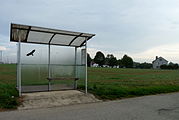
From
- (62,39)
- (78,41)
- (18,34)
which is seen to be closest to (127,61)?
(78,41)

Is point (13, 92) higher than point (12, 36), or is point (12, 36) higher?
point (12, 36)

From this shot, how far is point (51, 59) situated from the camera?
33.5ft

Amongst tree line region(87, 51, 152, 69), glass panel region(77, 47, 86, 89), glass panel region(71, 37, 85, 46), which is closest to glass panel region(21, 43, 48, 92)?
glass panel region(71, 37, 85, 46)

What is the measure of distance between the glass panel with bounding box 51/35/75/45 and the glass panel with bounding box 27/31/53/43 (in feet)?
1.06

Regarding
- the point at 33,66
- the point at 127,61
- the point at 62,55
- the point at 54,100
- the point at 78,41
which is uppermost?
the point at 127,61

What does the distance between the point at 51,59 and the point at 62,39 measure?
1266 mm

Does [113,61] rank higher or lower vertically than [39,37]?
higher

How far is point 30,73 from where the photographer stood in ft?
30.9

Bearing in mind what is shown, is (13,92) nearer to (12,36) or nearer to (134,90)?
(12,36)

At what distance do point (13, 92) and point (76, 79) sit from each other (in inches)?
127

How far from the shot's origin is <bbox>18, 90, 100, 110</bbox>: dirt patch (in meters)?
7.15

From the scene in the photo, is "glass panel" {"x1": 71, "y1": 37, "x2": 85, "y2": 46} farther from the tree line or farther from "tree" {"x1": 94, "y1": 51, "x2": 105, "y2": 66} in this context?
"tree" {"x1": 94, "y1": 51, "x2": 105, "y2": 66}

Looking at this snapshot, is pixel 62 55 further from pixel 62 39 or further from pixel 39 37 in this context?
pixel 39 37

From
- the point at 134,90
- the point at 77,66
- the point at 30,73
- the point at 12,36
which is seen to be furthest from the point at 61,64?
the point at 134,90
